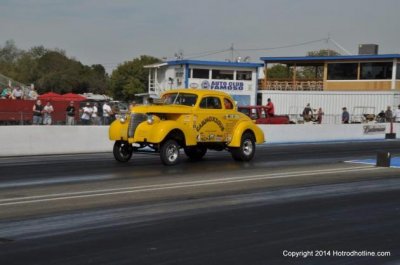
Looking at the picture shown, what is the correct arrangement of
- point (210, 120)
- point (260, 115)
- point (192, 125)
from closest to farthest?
point (192, 125)
point (210, 120)
point (260, 115)

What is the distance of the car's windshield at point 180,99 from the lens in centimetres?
1643

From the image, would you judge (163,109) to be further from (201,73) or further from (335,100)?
(335,100)

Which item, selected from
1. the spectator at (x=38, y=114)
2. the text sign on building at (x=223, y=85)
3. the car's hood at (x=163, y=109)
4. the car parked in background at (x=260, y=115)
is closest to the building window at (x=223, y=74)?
the text sign on building at (x=223, y=85)

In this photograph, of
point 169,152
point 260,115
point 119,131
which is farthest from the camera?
point 260,115

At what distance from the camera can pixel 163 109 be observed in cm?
1554

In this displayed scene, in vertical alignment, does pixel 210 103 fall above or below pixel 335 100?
below

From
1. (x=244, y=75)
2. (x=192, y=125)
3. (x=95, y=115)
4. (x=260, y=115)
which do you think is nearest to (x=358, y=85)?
(x=244, y=75)

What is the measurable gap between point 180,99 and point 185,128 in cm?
129

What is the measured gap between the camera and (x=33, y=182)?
1195cm

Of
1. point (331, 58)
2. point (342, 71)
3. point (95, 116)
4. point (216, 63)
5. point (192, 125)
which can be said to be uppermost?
point (331, 58)

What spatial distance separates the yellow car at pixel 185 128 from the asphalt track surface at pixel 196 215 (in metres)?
0.83

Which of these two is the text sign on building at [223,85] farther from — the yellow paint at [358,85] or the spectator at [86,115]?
the spectator at [86,115]

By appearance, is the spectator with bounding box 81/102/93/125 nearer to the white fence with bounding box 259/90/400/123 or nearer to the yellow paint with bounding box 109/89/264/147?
the yellow paint with bounding box 109/89/264/147

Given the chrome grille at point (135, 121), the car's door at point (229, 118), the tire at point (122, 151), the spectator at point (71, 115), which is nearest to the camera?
the chrome grille at point (135, 121)
